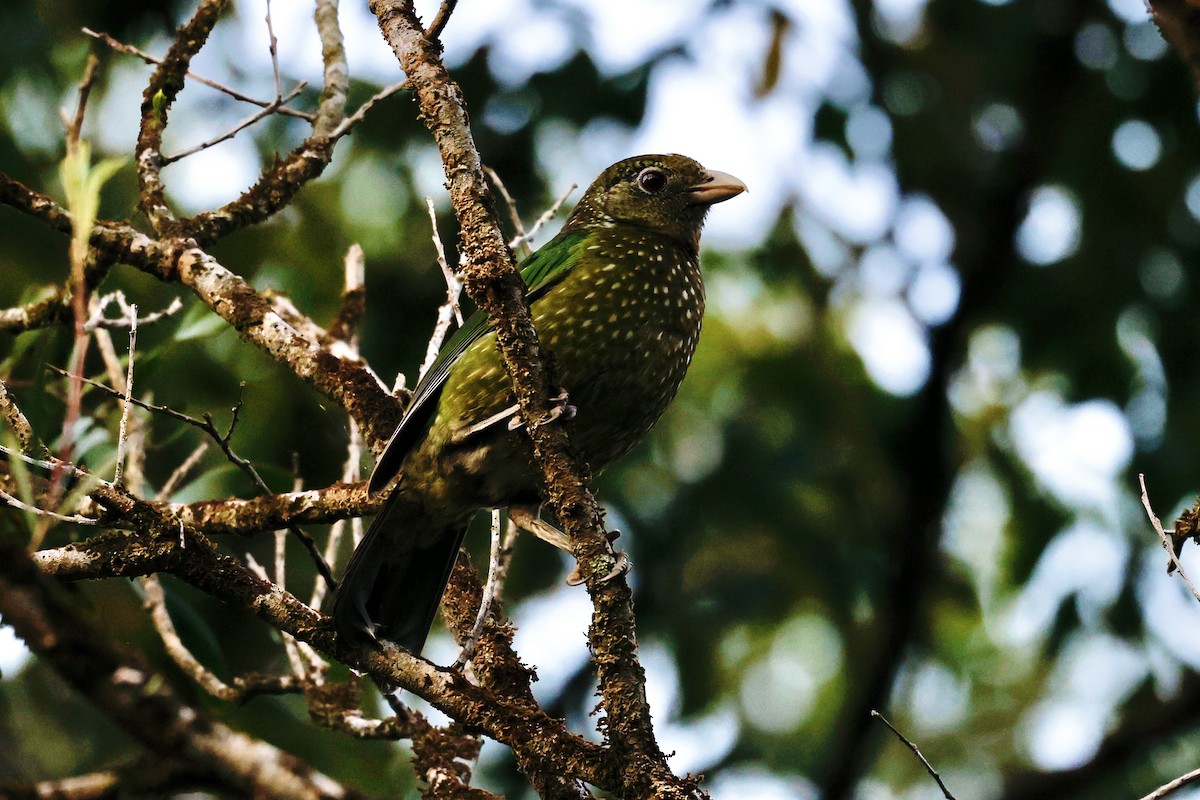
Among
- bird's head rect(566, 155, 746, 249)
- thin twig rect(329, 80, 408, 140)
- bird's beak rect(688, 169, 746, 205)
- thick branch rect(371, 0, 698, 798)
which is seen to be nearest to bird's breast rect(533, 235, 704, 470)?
bird's head rect(566, 155, 746, 249)

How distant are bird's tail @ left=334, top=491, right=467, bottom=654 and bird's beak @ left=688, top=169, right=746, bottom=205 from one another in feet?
5.27

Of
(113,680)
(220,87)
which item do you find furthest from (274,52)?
(113,680)

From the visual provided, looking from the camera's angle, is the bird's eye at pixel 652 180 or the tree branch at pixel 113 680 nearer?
the tree branch at pixel 113 680

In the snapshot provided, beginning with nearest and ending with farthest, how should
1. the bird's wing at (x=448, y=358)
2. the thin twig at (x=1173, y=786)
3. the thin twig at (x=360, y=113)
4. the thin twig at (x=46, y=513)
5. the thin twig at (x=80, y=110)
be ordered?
the thin twig at (x=46, y=513), the thin twig at (x=1173, y=786), the thin twig at (x=80, y=110), the bird's wing at (x=448, y=358), the thin twig at (x=360, y=113)

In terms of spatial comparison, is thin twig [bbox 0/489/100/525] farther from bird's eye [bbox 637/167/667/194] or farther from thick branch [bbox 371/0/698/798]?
bird's eye [bbox 637/167/667/194]

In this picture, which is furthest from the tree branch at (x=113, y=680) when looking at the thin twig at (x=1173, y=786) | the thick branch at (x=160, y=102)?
the thick branch at (x=160, y=102)

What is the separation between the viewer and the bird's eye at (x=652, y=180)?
484 cm

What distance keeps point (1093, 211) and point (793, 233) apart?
64.8 inches

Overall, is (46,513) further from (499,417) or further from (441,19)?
(499,417)

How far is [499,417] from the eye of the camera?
12.0 ft

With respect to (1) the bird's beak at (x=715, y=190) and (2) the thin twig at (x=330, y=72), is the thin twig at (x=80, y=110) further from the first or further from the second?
(1) the bird's beak at (x=715, y=190)

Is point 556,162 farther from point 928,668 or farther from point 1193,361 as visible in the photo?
point 928,668

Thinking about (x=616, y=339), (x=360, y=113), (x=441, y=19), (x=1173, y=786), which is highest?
(x=360, y=113)

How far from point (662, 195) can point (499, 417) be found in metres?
1.50
